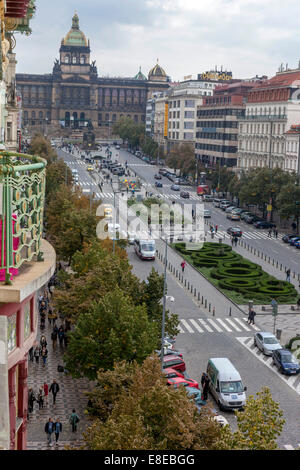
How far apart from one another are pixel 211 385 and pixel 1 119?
28.0m

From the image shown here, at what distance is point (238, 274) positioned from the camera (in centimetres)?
6700

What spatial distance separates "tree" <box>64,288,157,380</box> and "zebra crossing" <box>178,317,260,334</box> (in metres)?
16.8

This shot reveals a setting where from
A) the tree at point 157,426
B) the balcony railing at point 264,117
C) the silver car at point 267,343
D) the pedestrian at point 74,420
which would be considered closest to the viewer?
the tree at point 157,426

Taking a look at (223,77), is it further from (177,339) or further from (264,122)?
(177,339)

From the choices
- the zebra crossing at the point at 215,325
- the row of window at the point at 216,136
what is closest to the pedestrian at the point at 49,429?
the zebra crossing at the point at 215,325

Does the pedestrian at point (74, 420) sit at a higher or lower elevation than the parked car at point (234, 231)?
higher

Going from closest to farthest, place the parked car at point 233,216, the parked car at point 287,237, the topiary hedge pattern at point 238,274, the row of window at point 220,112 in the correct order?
the topiary hedge pattern at point 238,274
the parked car at point 287,237
the parked car at point 233,216
the row of window at point 220,112

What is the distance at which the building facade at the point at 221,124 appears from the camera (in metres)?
140

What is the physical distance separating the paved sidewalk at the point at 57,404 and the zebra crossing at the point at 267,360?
35.0 ft

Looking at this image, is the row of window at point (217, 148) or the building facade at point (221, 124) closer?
the building facade at point (221, 124)

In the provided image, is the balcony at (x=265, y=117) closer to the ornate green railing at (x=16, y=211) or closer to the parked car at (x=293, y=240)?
the parked car at (x=293, y=240)

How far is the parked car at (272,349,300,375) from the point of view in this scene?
1612 inches

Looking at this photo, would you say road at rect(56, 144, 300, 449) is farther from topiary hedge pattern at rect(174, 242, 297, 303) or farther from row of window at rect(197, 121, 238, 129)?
row of window at rect(197, 121, 238, 129)
